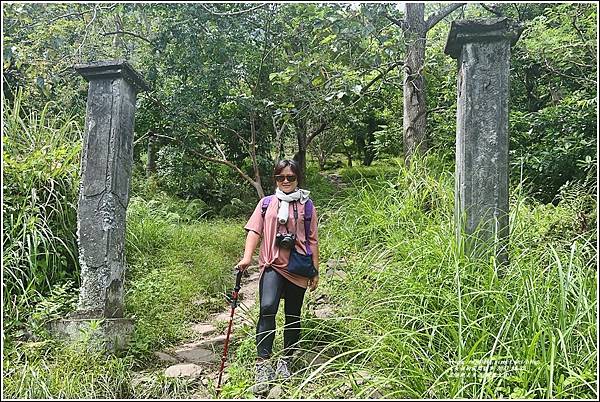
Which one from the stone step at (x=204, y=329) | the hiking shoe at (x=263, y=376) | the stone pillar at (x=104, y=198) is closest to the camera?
the hiking shoe at (x=263, y=376)

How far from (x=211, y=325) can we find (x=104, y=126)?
1.94 m

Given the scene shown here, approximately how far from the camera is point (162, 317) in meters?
4.37

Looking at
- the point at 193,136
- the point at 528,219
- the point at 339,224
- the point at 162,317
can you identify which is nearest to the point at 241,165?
the point at 193,136

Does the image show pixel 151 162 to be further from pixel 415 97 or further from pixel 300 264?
pixel 300 264

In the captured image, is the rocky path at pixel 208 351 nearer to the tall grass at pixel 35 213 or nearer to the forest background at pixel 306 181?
the forest background at pixel 306 181

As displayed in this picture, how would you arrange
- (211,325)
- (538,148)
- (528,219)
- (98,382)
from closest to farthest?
(98,382) → (528,219) → (211,325) → (538,148)

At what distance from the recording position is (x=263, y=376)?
3020 mm

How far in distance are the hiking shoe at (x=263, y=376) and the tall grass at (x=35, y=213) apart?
5.91 feet

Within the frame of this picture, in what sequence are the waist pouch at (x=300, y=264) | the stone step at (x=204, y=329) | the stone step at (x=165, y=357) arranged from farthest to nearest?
1. the stone step at (x=204, y=329)
2. the stone step at (x=165, y=357)
3. the waist pouch at (x=300, y=264)

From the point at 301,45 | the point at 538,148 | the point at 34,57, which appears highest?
the point at 301,45

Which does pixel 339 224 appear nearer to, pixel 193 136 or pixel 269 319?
pixel 269 319

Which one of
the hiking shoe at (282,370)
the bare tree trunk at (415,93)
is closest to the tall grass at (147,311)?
the hiking shoe at (282,370)

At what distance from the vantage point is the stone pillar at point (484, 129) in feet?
10.7

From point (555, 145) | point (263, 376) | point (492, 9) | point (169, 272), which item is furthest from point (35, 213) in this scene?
point (492, 9)
